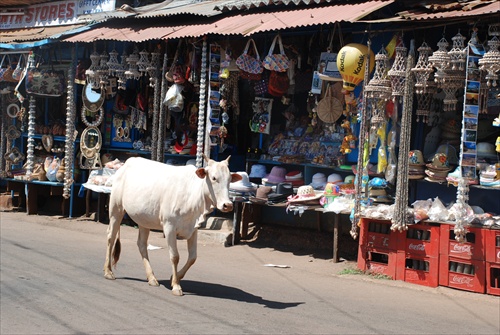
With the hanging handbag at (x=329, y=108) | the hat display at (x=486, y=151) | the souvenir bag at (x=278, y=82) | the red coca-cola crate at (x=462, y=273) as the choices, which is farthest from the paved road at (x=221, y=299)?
the souvenir bag at (x=278, y=82)

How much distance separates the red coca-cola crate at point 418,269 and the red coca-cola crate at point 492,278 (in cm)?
69

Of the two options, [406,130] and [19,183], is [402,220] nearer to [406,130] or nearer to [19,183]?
[406,130]

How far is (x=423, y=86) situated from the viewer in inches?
403

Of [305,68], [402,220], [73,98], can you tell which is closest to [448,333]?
[402,220]

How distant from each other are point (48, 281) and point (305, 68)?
18.8 ft

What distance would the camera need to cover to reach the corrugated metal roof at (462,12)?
941cm

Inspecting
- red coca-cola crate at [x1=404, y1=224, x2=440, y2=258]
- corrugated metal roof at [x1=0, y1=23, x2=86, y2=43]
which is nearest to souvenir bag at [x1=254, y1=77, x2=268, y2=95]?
red coca-cola crate at [x1=404, y1=224, x2=440, y2=258]

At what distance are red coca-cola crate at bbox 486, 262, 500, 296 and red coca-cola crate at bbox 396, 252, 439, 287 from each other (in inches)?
27.1

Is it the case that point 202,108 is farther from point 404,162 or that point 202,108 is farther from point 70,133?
point 404,162

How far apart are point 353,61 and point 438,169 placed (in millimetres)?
1923

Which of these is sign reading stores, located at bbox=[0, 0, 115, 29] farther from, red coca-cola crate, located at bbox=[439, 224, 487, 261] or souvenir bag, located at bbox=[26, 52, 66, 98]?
red coca-cola crate, located at bbox=[439, 224, 487, 261]

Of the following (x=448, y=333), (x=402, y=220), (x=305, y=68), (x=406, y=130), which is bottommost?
(x=448, y=333)

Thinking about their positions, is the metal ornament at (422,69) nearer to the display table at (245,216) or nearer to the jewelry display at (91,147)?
the display table at (245,216)

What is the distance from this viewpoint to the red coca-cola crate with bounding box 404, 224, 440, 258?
1019cm
